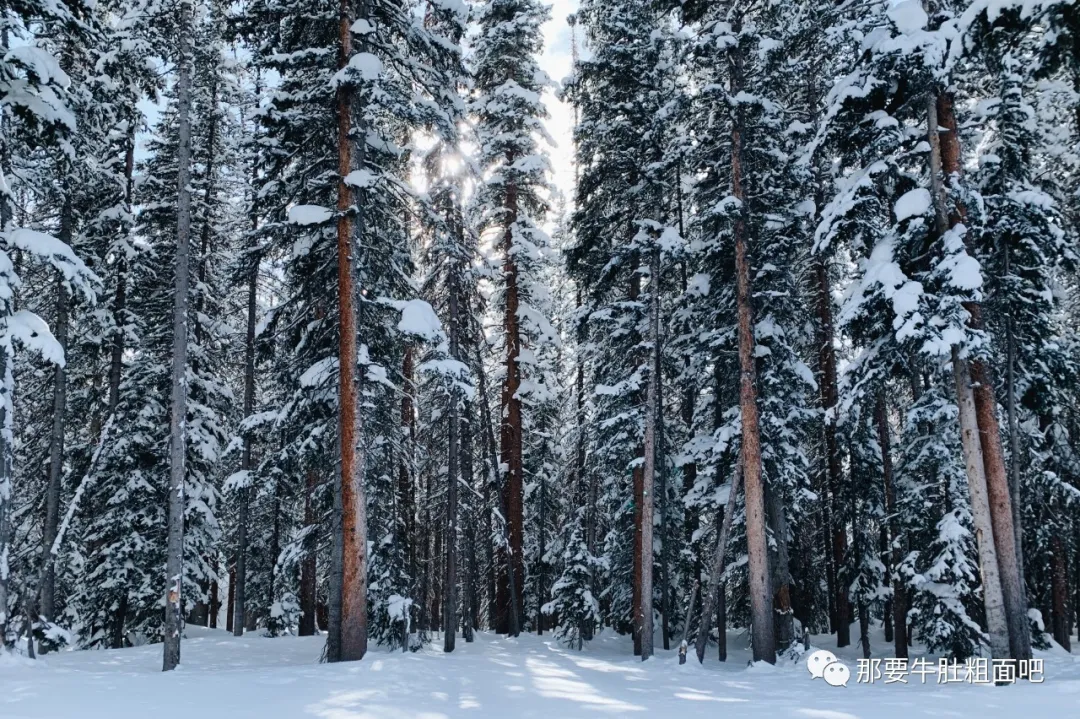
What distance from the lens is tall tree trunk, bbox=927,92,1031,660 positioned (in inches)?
462

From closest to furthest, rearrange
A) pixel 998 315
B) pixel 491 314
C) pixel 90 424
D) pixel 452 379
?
pixel 452 379 → pixel 998 315 → pixel 90 424 → pixel 491 314

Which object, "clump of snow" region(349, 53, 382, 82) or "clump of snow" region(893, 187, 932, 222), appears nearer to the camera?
"clump of snow" region(893, 187, 932, 222)

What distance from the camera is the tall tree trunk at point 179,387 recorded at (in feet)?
41.8

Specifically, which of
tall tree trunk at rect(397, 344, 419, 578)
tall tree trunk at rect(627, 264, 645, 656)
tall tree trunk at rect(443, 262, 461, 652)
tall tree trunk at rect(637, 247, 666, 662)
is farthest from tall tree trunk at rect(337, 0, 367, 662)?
tall tree trunk at rect(627, 264, 645, 656)

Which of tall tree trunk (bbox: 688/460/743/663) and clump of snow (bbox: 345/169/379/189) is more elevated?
clump of snow (bbox: 345/169/379/189)

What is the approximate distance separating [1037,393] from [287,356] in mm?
18744

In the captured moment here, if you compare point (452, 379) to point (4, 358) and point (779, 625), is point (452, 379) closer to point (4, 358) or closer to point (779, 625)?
point (4, 358)

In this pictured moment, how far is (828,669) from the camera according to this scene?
12.6m

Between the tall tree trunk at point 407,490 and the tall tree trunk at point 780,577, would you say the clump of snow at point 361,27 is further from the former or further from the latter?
the tall tree trunk at point 780,577

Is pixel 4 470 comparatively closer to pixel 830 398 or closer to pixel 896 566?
pixel 896 566

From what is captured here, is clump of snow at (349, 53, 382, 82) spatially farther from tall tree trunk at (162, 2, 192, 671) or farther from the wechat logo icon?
the wechat logo icon

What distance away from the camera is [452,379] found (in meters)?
14.3

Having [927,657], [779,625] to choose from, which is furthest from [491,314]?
[927,657]

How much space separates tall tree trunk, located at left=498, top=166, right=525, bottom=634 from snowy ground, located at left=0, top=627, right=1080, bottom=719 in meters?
6.13
